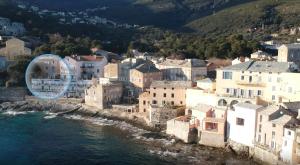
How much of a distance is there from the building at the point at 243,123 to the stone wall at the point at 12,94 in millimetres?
27672

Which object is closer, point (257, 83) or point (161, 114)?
point (257, 83)

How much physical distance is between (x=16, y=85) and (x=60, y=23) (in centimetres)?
3636

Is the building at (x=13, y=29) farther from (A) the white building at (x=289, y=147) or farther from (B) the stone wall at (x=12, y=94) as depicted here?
(A) the white building at (x=289, y=147)

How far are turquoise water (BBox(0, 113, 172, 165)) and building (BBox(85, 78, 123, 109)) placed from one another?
14.3ft

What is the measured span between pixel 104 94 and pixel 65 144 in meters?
12.2

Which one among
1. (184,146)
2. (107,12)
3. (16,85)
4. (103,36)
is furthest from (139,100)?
A: (107,12)

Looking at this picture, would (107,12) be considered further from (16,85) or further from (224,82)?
(224,82)

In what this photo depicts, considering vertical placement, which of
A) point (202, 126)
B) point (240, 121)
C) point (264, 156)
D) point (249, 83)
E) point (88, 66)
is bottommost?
point (264, 156)

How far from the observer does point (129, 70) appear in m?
52.2

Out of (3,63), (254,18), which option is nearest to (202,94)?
(3,63)

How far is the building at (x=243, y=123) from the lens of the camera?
1337 inches

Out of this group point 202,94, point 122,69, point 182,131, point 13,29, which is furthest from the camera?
point 13,29

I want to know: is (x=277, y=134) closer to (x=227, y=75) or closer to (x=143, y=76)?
(x=227, y=75)

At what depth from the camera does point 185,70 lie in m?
51.2
